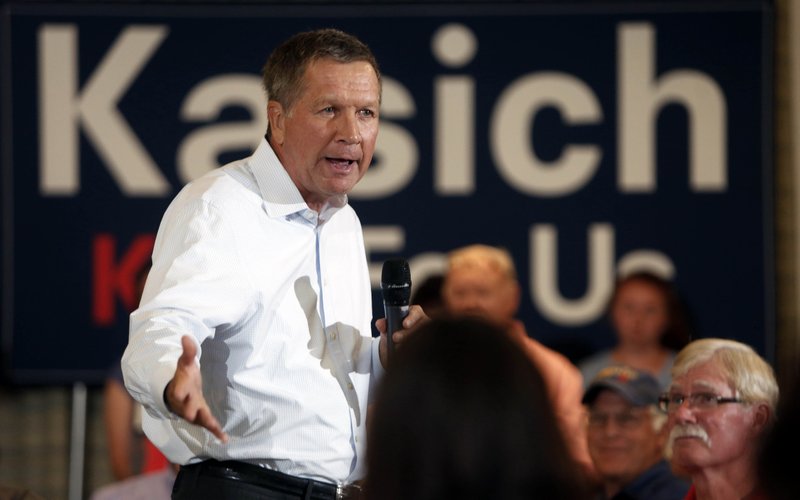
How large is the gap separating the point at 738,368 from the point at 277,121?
4.51 ft

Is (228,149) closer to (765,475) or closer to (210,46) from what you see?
(210,46)

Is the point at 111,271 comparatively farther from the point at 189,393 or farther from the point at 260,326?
the point at 189,393

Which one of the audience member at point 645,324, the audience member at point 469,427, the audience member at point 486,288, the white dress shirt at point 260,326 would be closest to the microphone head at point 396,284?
the white dress shirt at point 260,326

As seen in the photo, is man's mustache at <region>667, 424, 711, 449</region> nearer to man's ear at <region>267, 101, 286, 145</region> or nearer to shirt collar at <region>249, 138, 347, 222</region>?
shirt collar at <region>249, 138, 347, 222</region>

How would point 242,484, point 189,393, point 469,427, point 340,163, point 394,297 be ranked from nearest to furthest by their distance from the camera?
point 469,427 < point 189,393 < point 242,484 < point 394,297 < point 340,163

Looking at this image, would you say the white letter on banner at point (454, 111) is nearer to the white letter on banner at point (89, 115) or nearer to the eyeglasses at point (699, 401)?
the white letter on banner at point (89, 115)

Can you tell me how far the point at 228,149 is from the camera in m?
5.11

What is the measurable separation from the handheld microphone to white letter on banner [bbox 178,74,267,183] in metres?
2.83

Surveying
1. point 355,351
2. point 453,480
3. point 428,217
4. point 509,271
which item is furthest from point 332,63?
point 428,217

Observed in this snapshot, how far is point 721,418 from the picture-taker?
10.2ft

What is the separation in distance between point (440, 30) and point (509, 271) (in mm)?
1140

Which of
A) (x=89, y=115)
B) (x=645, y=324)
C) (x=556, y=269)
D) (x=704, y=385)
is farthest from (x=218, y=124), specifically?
(x=704, y=385)

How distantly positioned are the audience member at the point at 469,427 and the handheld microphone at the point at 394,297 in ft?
3.43

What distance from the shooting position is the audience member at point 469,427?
3.89 feet
